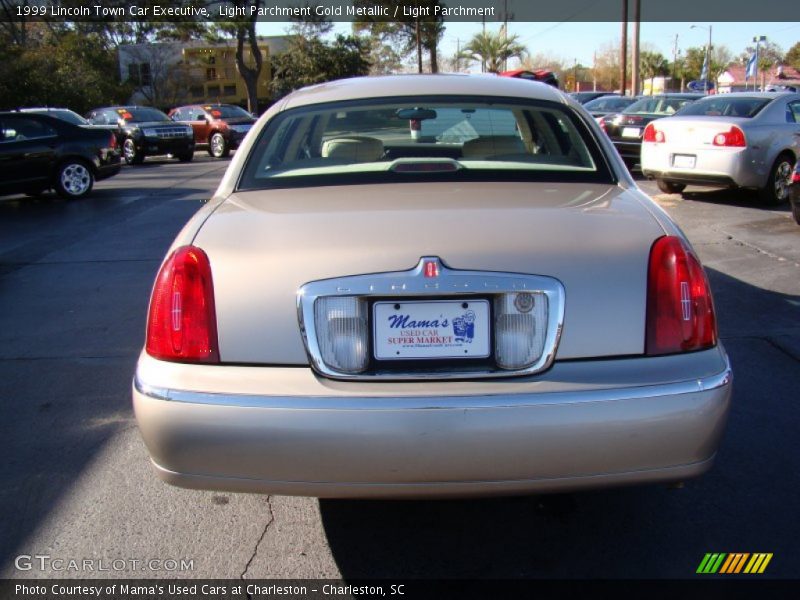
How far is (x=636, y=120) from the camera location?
1432cm

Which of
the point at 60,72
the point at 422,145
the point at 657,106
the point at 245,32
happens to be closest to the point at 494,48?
the point at 245,32

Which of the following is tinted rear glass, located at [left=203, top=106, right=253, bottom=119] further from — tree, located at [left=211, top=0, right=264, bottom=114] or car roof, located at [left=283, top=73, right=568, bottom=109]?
car roof, located at [left=283, top=73, right=568, bottom=109]

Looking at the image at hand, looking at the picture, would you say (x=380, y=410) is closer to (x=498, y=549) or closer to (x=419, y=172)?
(x=498, y=549)

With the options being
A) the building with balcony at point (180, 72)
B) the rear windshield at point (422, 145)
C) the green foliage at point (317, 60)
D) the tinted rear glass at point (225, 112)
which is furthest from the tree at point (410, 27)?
the rear windshield at point (422, 145)

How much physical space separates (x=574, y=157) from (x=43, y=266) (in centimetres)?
620

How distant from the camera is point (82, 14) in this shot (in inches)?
1786

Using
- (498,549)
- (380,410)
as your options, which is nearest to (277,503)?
(498,549)

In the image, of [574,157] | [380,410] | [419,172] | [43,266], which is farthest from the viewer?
[43,266]

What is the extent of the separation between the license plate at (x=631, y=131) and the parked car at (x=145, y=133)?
490 inches

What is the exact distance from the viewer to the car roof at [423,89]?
3.55 metres

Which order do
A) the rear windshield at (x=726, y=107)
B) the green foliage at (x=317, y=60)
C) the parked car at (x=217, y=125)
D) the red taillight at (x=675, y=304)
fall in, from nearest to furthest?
1. the red taillight at (x=675, y=304)
2. the rear windshield at (x=726, y=107)
3. the parked car at (x=217, y=125)
4. the green foliage at (x=317, y=60)

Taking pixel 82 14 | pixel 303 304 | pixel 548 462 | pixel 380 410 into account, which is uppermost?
pixel 82 14

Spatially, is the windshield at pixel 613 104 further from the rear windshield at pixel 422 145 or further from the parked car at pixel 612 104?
the rear windshield at pixel 422 145

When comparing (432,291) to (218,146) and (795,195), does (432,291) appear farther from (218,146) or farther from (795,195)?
(218,146)
